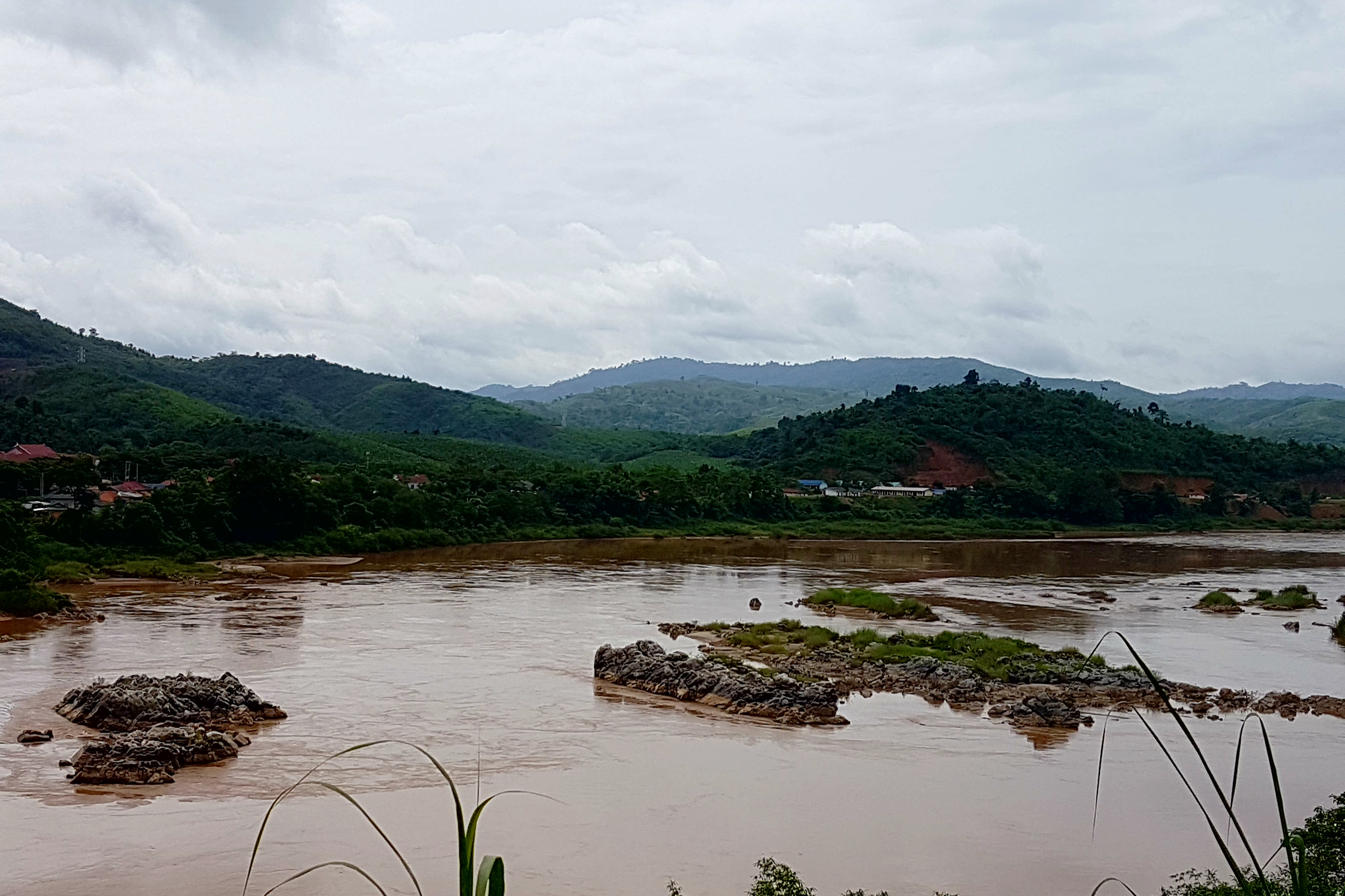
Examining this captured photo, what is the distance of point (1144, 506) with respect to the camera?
254 ft

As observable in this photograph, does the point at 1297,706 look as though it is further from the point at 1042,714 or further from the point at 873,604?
the point at 873,604

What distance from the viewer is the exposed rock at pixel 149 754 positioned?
14.6m

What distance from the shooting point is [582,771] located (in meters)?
16.2

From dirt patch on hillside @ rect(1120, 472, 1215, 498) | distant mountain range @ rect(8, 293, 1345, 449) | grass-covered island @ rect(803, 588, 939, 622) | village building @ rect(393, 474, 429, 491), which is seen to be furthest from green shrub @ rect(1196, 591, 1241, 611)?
distant mountain range @ rect(8, 293, 1345, 449)

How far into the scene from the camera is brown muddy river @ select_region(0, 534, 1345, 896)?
12.5m

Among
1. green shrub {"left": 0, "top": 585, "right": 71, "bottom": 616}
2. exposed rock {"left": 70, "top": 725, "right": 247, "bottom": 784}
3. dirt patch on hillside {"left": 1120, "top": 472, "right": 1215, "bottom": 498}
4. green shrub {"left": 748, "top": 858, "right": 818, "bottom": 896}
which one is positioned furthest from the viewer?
dirt patch on hillside {"left": 1120, "top": 472, "right": 1215, "bottom": 498}

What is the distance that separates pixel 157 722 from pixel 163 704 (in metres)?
0.45

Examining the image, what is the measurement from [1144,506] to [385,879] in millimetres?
73723

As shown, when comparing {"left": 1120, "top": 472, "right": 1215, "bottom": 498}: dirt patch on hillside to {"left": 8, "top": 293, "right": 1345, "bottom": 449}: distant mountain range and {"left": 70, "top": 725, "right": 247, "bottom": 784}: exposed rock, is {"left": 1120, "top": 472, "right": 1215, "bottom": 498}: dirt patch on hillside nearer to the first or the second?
{"left": 8, "top": 293, "right": 1345, "bottom": 449}: distant mountain range

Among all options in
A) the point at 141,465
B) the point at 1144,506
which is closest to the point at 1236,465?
the point at 1144,506

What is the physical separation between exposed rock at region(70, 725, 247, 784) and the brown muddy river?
234mm

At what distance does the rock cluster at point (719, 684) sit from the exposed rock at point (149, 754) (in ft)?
25.2

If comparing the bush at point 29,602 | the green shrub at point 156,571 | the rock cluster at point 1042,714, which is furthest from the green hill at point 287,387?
the rock cluster at point 1042,714

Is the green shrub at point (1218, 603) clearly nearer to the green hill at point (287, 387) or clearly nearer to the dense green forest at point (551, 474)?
the dense green forest at point (551, 474)
